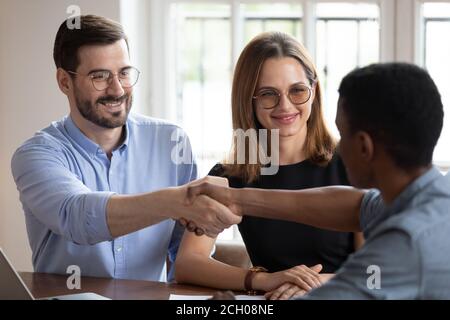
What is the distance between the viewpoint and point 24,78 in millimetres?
4281

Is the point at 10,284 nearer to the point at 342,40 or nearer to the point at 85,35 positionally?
the point at 85,35

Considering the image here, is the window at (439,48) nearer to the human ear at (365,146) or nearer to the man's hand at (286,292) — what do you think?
the man's hand at (286,292)

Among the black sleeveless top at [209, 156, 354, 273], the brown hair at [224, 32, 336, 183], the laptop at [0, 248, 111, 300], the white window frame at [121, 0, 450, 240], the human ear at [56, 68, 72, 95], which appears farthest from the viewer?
the white window frame at [121, 0, 450, 240]

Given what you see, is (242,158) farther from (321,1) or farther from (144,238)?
(321,1)

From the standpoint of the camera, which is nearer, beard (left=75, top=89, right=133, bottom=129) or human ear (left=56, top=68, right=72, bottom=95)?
beard (left=75, top=89, right=133, bottom=129)

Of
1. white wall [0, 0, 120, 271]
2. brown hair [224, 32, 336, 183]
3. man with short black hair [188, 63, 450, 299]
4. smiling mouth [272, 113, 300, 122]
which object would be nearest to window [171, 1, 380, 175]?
white wall [0, 0, 120, 271]

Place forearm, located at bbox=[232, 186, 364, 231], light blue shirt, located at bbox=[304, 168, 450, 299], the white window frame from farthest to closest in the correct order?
the white window frame
forearm, located at bbox=[232, 186, 364, 231]
light blue shirt, located at bbox=[304, 168, 450, 299]

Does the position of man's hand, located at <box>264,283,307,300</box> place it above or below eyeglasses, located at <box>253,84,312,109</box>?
below

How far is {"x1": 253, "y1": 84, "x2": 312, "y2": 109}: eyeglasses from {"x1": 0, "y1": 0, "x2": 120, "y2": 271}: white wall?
1863 mm

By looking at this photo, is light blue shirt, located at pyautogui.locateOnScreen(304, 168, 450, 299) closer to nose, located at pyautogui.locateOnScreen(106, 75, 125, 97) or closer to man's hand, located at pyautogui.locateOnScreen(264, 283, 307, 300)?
man's hand, located at pyautogui.locateOnScreen(264, 283, 307, 300)

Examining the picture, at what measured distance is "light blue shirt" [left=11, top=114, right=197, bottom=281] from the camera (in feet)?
7.81

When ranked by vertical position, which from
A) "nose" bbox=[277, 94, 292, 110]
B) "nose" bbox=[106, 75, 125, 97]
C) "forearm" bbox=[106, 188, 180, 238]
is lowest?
"forearm" bbox=[106, 188, 180, 238]

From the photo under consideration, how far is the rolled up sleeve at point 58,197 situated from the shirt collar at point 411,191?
980mm
